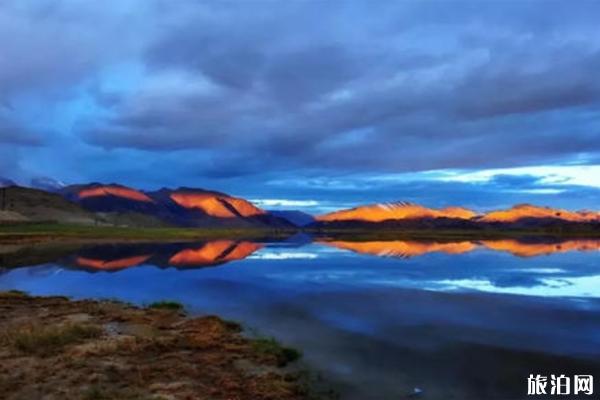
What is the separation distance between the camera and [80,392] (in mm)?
14898

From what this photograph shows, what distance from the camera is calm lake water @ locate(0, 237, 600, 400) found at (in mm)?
18312

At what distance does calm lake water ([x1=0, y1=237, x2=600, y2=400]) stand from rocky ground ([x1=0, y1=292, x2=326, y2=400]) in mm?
1998

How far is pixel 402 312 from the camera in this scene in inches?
1212

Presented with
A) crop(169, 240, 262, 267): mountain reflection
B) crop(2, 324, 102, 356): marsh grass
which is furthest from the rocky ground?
crop(169, 240, 262, 267): mountain reflection

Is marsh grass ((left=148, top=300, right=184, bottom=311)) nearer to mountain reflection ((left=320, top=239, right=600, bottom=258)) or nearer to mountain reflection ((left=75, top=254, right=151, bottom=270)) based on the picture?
mountain reflection ((left=75, top=254, right=151, bottom=270))

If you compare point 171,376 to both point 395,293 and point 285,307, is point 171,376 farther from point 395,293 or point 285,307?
point 395,293

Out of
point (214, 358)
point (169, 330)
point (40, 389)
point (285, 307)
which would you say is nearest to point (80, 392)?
point (40, 389)

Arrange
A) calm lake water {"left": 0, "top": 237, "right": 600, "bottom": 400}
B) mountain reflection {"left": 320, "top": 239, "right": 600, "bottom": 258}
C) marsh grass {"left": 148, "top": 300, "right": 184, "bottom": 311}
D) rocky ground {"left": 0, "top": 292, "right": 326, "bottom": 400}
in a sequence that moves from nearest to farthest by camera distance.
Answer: rocky ground {"left": 0, "top": 292, "right": 326, "bottom": 400}, calm lake water {"left": 0, "top": 237, "right": 600, "bottom": 400}, marsh grass {"left": 148, "top": 300, "right": 184, "bottom": 311}, mountain reflection {"left": 320, "top": 239, "right": 600, "bottom": 258}

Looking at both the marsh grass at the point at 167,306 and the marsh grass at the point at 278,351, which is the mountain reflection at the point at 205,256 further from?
the marsh grass at the point at 278,351

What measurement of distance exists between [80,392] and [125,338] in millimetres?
6284

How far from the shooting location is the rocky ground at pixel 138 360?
50.1ft

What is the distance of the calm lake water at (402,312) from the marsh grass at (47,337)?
7331 mm

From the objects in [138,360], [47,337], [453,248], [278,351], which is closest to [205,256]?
[453,248]

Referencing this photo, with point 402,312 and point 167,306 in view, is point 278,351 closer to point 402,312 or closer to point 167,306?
point 402,312
